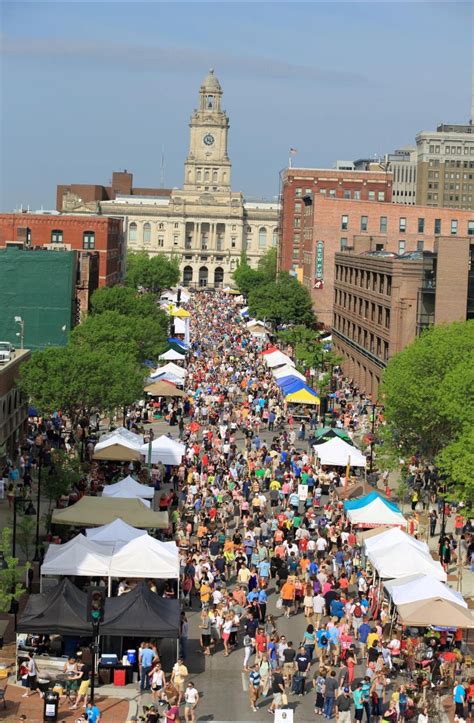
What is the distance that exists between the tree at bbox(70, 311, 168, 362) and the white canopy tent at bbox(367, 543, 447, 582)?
3070 cm

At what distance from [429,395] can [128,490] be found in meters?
11.9

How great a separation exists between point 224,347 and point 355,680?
7432 centimetres

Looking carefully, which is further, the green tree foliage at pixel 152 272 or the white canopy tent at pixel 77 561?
the green tree foliage at pixel 152 272

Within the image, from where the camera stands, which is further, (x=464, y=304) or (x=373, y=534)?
(x=464, y=304)

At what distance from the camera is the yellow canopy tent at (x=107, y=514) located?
118ft

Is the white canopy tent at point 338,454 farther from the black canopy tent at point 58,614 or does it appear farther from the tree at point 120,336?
the black canopy tent at point 58,614

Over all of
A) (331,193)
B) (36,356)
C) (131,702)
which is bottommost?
(131,702)

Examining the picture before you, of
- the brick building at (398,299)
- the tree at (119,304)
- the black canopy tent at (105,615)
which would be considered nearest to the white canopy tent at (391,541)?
the black canopy tent at (105,615)

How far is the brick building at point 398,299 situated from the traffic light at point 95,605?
4226cm

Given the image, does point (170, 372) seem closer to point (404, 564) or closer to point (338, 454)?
point (338, 454)

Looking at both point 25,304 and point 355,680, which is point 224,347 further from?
point 355,680

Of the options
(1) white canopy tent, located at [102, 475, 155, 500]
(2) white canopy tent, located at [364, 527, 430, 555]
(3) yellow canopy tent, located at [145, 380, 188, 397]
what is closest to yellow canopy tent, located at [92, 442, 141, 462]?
(1) white canopy tent, located at [102, 475, 155, 500]

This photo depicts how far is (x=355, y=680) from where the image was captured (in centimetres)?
2742

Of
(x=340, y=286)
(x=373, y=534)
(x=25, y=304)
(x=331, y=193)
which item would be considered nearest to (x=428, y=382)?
(x=373, y=534)
